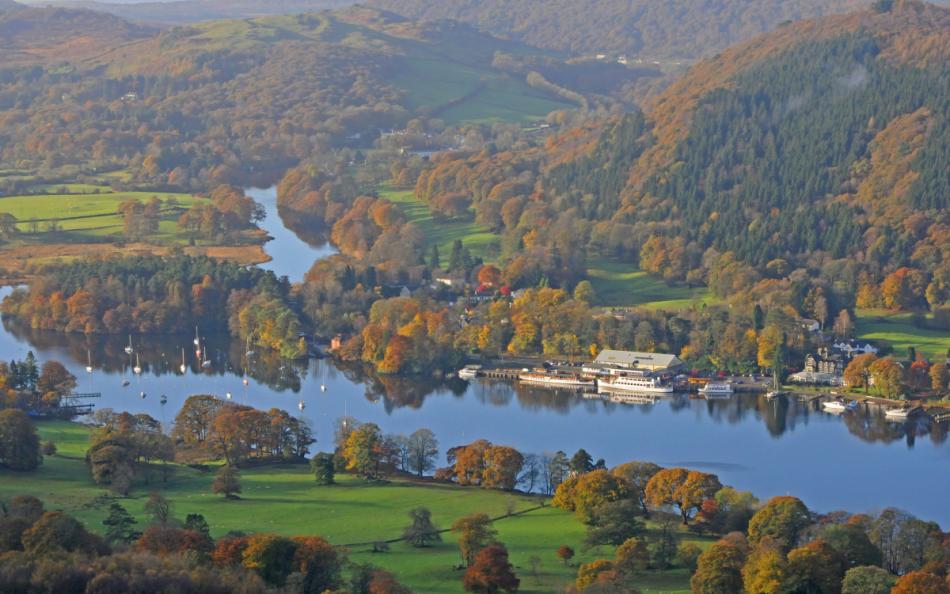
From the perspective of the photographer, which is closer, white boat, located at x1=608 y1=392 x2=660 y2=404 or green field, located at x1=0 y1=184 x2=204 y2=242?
white boat, located at x1=608 y1=392 x2=660 y2=404

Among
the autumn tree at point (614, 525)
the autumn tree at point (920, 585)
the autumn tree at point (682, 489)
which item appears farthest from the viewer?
the autumn tree at point (682, 489)

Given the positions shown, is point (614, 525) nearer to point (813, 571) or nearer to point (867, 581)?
point (813, 571)

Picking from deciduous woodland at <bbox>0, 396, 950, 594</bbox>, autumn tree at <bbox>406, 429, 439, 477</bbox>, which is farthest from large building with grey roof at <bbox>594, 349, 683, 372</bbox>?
autumn tree at <bbox>406, 429, 439, 477</bbox>

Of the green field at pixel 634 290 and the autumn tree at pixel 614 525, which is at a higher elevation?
the green field at pixel 634 290

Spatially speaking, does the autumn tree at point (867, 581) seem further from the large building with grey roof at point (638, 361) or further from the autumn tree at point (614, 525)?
the large building with grey roof at point (638, 361)

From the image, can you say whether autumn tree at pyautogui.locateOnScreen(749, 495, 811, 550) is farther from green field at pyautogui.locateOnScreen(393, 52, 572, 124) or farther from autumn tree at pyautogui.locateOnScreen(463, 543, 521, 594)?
green field at pyautogui.locateOnScreen(393, 52, 572, 124)

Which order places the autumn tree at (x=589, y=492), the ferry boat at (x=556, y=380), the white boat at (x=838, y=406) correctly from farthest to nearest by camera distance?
1. the ferry boat at (x=556, y=380)
2. the white boat at (x=838, y=406)
3. the autumn tree at (x=589, y=492)

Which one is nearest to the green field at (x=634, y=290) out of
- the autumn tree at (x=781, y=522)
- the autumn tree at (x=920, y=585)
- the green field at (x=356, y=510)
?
the green field at (x=356, y=510)
